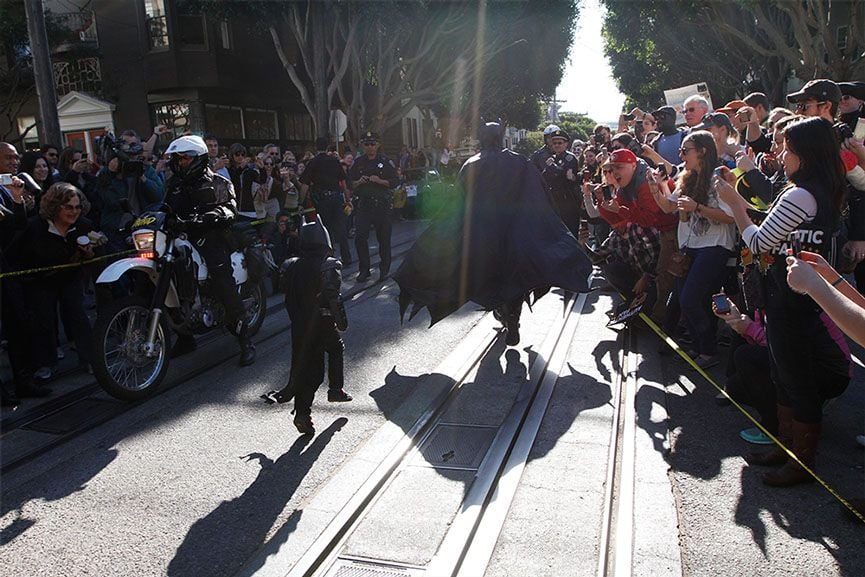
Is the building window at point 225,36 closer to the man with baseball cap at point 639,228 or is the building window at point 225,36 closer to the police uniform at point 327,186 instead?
the police uniform at point 327,186

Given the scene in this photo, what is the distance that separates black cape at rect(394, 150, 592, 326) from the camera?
610cm

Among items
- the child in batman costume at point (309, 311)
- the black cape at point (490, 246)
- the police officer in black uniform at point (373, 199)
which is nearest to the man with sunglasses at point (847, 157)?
the black cape at point (490, 246)

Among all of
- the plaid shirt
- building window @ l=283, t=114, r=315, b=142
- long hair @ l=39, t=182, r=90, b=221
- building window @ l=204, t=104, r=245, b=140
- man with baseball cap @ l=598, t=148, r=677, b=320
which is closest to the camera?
long hair @ l=39, t=182, r=90, b=221

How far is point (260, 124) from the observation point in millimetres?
26109

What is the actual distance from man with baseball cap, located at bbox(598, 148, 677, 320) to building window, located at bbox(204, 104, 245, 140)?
63.5ft

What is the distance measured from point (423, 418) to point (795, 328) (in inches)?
92.0

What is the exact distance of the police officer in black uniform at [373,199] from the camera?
977cm

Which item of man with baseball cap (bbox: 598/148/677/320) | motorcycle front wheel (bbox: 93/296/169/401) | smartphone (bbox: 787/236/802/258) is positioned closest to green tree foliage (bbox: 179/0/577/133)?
man with baseball cap (bbox: 598/148/677/320)

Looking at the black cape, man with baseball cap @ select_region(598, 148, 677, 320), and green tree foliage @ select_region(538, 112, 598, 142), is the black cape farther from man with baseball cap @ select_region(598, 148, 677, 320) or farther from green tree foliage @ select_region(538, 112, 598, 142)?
green tree foliage @ select_region(538, 112, 598, 142)

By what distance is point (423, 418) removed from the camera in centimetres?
478

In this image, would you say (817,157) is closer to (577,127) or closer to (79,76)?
(79,76)

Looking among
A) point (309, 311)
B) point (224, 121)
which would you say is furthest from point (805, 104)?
point (224, 121)

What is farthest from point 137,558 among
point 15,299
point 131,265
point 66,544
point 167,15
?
point 167,15

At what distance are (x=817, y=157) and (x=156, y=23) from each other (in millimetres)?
23086
